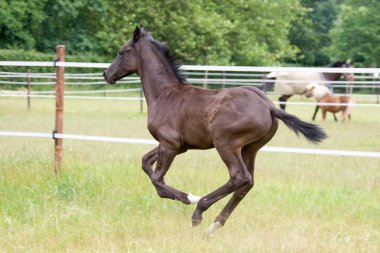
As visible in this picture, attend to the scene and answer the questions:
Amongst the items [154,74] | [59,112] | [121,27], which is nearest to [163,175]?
[154,74]

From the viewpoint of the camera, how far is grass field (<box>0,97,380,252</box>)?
515 cm

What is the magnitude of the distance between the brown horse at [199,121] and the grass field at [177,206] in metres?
0.34

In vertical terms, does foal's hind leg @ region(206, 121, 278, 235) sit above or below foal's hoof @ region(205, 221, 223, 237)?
above

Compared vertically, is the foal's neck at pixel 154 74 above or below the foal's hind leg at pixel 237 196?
above

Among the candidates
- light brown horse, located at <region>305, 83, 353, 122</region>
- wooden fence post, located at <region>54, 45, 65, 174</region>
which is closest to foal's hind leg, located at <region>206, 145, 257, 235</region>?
wooden fence post, located at <region>54, 45, 65, 174</region>

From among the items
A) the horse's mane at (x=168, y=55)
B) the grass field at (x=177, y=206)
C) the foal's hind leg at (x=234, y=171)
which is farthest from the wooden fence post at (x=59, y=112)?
the foal's hind leg at (x=234, y=171)

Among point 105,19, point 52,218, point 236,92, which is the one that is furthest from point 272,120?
point 105,19

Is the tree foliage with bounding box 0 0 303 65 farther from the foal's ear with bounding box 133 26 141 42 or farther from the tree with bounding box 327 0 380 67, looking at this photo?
the foal's ear with bounding box 133 26 141 42

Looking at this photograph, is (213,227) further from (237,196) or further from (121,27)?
(121,27)

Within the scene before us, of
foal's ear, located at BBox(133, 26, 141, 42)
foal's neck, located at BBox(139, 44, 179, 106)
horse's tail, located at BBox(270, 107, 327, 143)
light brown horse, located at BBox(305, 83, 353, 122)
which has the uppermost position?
foal's ear, located at BBox(133, 26, 141, 42)

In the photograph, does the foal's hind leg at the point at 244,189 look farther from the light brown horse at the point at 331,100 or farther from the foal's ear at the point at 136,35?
the light brown horse at the point at 331,100

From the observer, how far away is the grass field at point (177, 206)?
5.15m

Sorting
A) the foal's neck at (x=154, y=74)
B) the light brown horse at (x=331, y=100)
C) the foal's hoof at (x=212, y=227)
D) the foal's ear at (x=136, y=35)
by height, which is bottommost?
the light brown horse at (x=331, y=100)

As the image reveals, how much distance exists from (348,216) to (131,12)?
28.7m
